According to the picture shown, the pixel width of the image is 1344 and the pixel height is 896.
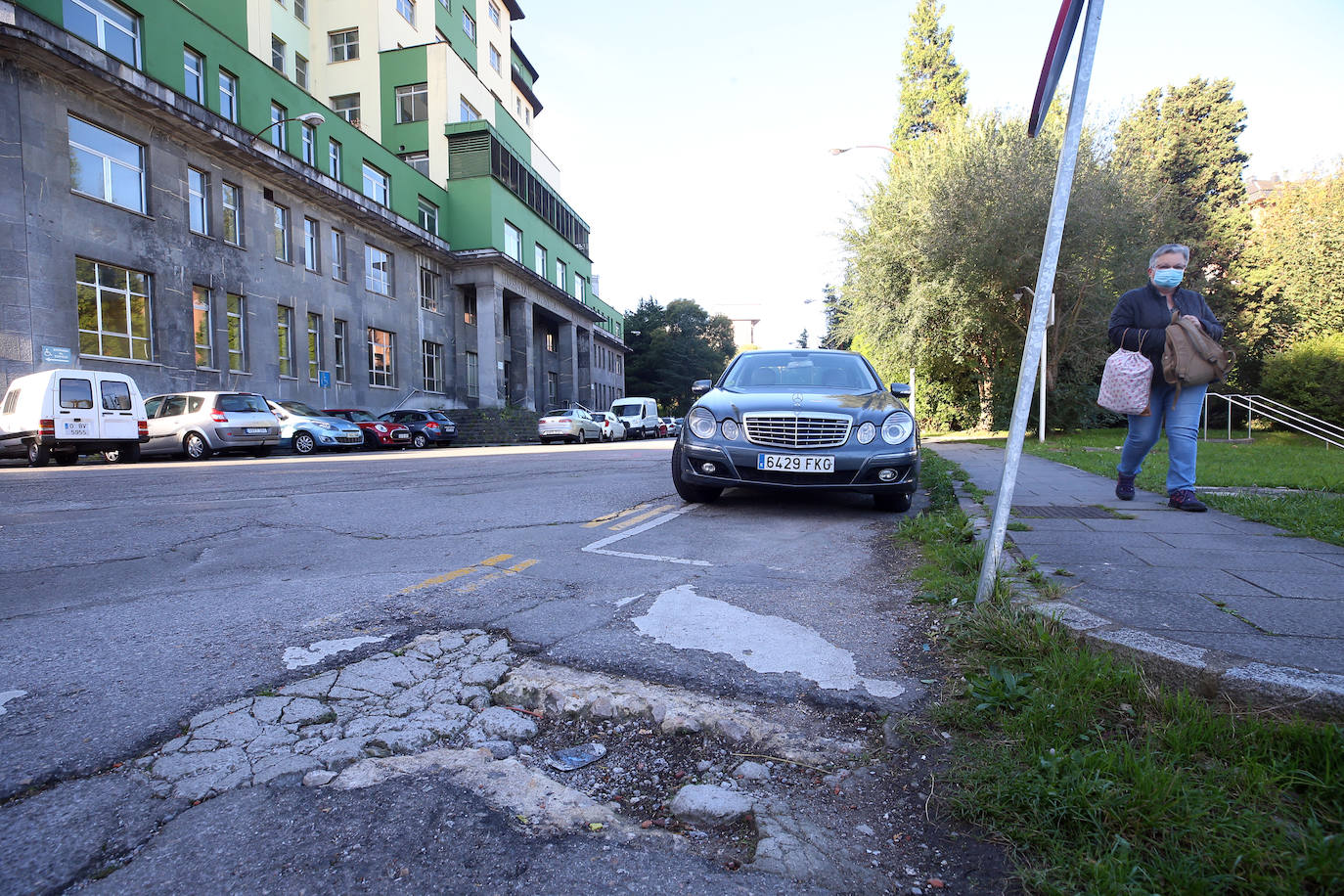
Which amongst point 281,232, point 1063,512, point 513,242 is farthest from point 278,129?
point 1063,512

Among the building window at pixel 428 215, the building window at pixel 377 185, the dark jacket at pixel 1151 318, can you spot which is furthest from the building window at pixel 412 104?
the dark jacket at pixel 1151 318

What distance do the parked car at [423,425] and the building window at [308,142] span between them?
10839 millimetres

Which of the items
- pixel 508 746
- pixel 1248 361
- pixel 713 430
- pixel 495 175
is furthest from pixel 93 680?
pixel 495 175

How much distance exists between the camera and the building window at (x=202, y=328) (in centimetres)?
2233

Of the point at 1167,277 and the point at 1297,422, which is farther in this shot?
the point at 1297,422

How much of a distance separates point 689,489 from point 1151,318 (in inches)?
157

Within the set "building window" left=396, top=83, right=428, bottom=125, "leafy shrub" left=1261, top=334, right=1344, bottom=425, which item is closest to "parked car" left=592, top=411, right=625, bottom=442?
"building window" left=396, top=83, right=428, bottom=125

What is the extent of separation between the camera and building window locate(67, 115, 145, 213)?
62.0 feet

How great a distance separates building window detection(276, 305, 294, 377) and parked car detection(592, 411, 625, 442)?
510 inches

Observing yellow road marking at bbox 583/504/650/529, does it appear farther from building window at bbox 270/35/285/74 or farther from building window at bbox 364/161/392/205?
building window at bbox 270/35/285/74

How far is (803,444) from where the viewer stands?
5.92 m

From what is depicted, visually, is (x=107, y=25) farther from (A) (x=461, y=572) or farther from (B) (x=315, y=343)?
(A) (x=461, y=572)

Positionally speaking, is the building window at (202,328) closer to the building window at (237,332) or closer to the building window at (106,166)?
the building window at (237,332)

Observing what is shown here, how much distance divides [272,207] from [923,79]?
31.9 meters
